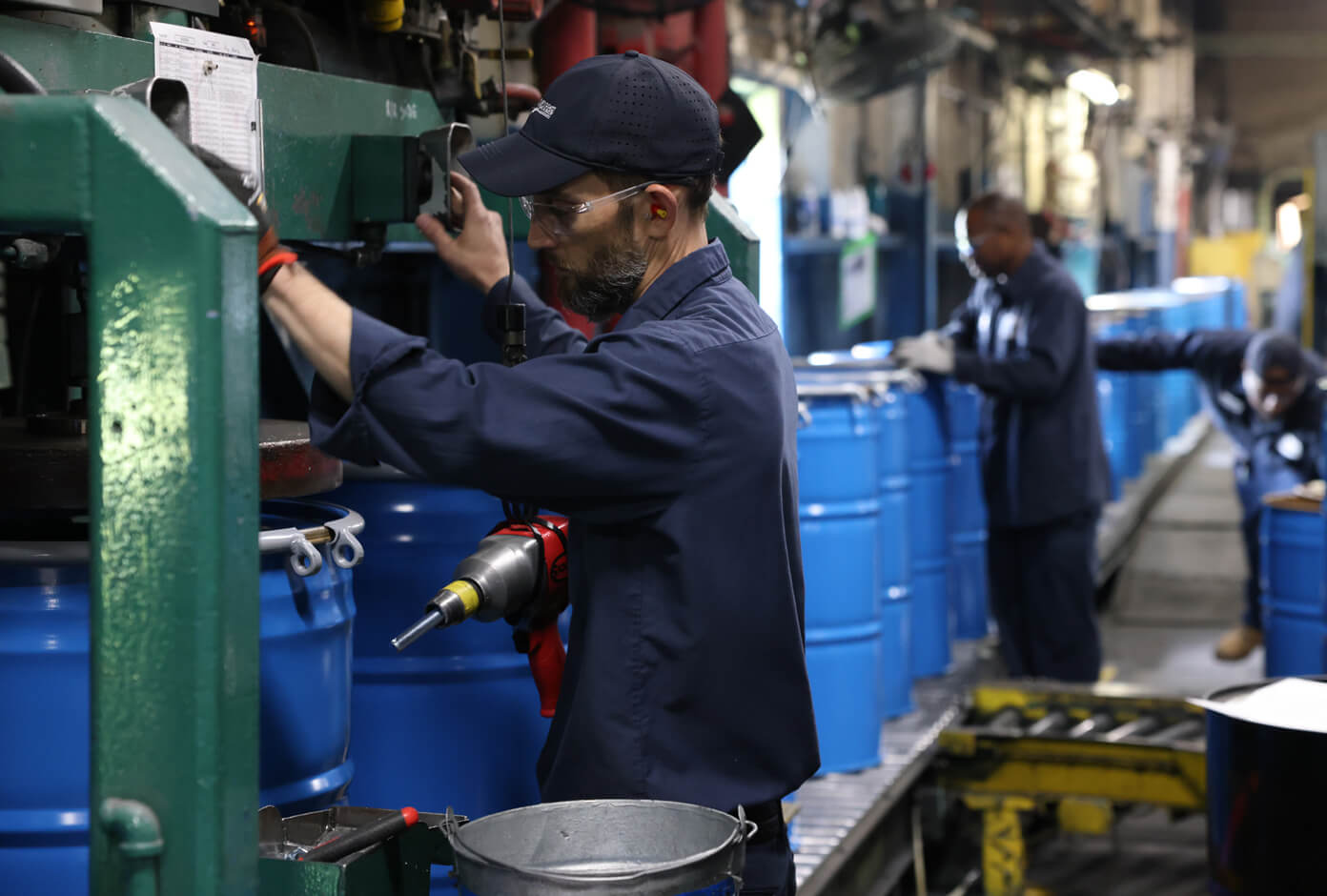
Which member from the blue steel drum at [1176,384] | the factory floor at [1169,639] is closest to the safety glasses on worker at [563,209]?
the factory floor at [1169,639]

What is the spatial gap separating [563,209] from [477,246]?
515 mm

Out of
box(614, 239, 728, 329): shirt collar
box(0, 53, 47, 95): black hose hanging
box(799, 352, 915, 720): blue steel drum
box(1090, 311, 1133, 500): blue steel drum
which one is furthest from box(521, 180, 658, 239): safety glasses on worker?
box(1090, 311, 1133, 500): blue steel drum

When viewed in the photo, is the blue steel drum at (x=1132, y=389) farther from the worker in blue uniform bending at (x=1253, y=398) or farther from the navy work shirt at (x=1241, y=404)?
the worker in blue uniform bending at (x=1253, y=398)

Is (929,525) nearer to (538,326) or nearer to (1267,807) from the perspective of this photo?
(1267,807)

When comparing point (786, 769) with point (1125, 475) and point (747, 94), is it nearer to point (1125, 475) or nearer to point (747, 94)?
point (747, 94)

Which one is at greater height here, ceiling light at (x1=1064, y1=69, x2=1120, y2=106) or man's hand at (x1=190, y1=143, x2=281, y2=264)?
ceiling light at (x1=1064, y1=69, x2=1120, y2=106)

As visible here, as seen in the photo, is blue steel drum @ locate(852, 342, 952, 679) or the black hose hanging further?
blue steel drum @ locate(852, 342, 952, 679)

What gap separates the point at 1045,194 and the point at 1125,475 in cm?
305

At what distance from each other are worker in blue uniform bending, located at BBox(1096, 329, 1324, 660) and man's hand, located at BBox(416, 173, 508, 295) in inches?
185

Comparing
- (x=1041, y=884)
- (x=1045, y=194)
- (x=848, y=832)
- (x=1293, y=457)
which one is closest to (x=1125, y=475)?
(x=1045, y=194)

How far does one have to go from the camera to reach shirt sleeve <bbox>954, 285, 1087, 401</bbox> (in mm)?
5508

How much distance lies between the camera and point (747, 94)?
702 cm

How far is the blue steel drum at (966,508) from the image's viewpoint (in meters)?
5.80

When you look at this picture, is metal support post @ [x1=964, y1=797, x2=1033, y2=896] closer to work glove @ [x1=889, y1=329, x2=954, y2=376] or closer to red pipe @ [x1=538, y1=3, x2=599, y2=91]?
work glove @ [x1=889, y1=329, x2=954, y2=376]
